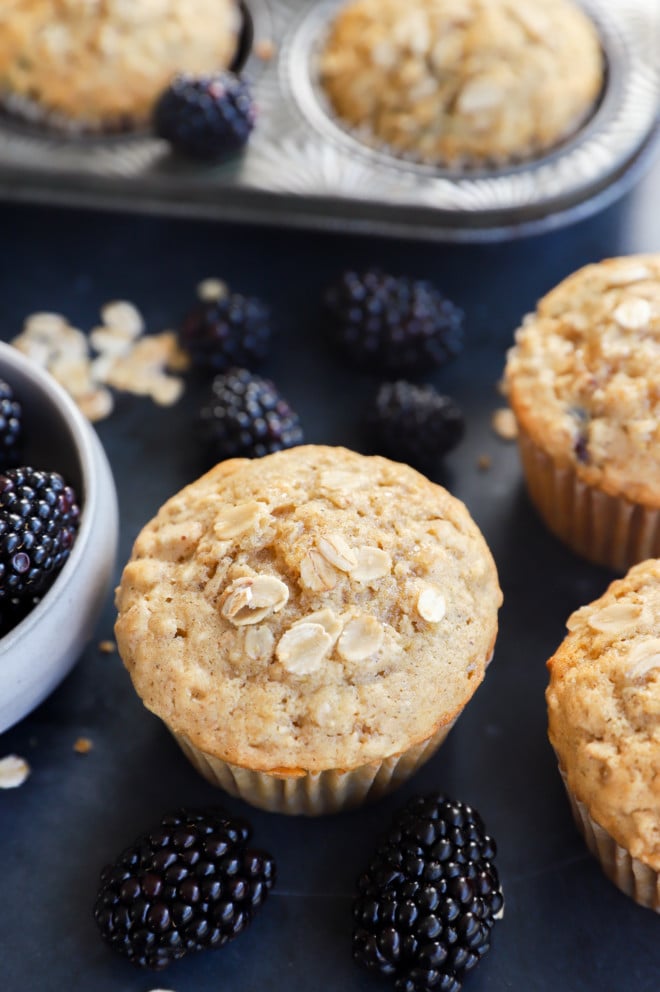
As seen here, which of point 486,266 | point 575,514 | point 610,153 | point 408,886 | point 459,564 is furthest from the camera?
point 486,266

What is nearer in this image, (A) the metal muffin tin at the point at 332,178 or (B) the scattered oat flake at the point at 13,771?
(B) the scattered oat flake at the point at 13,771

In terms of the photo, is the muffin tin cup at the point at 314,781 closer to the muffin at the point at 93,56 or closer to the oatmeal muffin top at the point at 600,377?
the oatmeal muffin top at the point at 600,377

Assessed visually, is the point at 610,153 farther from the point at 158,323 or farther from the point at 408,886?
the point at 408,886

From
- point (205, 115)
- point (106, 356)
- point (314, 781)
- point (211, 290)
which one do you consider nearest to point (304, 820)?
point (314, 781)

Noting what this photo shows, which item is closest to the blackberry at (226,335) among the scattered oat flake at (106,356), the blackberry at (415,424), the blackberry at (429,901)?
the scattered oat flake at (106,356)

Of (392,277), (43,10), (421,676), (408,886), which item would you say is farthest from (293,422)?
(43,10)

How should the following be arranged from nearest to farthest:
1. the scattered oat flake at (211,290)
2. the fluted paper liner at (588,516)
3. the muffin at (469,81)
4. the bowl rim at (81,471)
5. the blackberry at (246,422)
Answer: the bowl rim at (81,471) < the fluted paper liner at (588,516) < the blackberry at (246,422) < the muffin at (469,81) < the scattered oat flake at (211,290)

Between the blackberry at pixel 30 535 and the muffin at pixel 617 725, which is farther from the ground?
the blackberry at pixel 30 535
